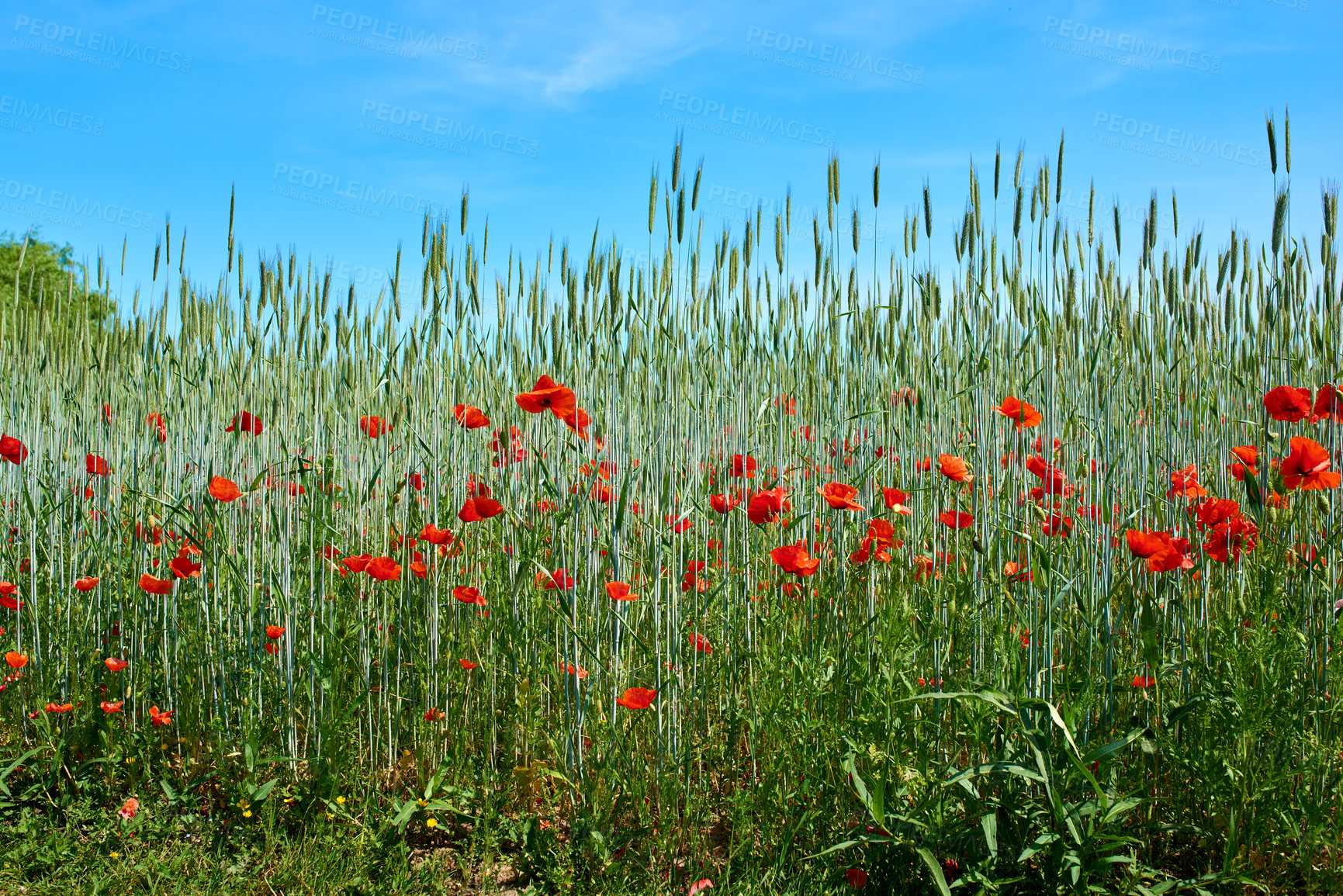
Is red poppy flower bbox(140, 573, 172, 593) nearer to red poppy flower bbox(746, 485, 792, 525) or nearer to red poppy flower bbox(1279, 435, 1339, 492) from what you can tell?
red poppy flower bbox(746, 485, 792, 525)

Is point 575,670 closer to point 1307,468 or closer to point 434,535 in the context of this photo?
point 434,535

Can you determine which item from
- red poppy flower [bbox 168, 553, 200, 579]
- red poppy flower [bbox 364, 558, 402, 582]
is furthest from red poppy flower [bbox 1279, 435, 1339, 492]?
red poppy flower [bbox 168, 553, 200, 579]

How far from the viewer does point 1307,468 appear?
1.34 m

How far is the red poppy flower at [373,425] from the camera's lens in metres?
1.86

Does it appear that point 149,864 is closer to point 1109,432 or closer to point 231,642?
point 231,642

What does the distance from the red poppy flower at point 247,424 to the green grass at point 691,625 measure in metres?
0.06

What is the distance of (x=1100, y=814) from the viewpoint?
1.19 metres

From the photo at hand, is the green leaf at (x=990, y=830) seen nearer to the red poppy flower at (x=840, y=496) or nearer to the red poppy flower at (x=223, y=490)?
the red poppy flower at (x=840, y=496)

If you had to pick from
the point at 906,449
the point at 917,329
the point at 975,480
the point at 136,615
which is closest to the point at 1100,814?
the point at 975,480

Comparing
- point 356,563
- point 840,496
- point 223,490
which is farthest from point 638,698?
point 223,490

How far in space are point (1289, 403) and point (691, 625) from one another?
1.21 metres

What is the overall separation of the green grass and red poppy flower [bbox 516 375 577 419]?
0.28 feet

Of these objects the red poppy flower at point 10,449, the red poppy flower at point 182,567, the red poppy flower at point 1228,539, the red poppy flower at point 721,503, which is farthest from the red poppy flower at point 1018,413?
the red poppy flower at point 10,449

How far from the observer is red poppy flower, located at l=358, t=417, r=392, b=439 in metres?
1.86
